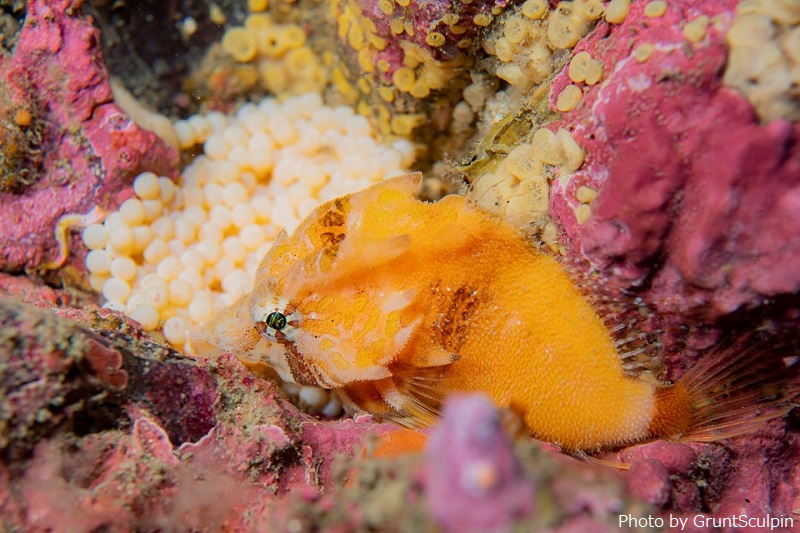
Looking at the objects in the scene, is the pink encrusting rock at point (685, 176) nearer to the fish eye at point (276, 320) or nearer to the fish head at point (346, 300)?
the fish head at point (346, 300)

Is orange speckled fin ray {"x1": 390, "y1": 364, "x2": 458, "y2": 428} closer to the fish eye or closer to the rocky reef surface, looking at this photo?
the rocky reef surface

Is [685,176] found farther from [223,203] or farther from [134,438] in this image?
[223,203]

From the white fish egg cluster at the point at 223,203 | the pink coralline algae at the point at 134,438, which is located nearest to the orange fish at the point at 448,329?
the pink coralline algae at the point at 134,438

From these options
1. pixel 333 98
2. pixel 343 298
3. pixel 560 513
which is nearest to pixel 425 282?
pixel 343 298

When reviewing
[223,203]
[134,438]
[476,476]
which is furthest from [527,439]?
[223,203]

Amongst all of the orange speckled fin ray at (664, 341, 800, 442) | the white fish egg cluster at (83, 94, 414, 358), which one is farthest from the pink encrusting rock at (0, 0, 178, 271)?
the orange speckled fin ray at (664, 341, 800, 442)

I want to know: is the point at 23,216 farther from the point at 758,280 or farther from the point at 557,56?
the point at 758,280
